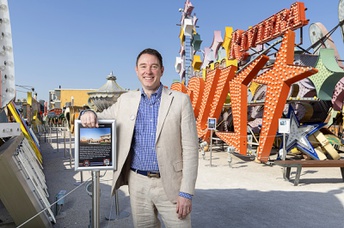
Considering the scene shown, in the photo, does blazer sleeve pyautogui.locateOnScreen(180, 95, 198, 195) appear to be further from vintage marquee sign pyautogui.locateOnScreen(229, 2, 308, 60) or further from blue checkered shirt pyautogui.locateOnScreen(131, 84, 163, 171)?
vintage marquee sign pyautogui.locateOnScreen(229, 2, 308, 60)

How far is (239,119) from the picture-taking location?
9.63m

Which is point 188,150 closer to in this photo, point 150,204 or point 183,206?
point 183,206

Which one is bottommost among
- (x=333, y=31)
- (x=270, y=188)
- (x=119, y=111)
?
(x=270, y=188)

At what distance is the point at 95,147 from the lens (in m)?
2.19

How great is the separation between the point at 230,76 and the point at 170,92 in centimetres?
882

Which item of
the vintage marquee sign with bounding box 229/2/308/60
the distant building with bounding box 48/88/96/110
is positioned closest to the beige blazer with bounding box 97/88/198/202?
the vintage marquee sign with bounding box 229/2/308/60

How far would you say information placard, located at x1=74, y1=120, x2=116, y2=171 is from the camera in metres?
2.14

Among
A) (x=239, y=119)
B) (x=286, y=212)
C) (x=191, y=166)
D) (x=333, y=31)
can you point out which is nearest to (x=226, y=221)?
(x=286, y=212)

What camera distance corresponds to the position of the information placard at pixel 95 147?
2141 mm

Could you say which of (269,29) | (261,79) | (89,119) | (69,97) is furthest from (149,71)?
(69,97)

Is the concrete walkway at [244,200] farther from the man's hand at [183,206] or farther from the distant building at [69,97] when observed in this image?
the distant building at [69,97]

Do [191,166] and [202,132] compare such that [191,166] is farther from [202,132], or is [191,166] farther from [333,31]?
[333,31]

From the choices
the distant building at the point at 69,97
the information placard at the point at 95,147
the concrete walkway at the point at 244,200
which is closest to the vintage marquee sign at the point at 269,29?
the concrete walkway at the point at 244,200

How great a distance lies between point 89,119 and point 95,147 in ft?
0.81
